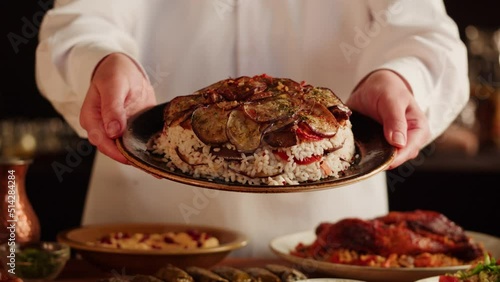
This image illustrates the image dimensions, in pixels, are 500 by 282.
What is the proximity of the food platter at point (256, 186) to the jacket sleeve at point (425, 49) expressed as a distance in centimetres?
37

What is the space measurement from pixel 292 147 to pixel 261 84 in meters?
0.18

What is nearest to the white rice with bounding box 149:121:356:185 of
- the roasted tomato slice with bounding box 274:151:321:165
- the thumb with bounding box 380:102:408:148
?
the roasted tomato slice with bounding box 274:151:321:165

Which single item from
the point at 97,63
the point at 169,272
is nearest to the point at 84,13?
the point at 97,63

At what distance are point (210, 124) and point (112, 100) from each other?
0.27m

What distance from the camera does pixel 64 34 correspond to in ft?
6.89

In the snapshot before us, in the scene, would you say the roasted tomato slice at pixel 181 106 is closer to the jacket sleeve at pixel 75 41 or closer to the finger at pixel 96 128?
the finger at pixel 96 128

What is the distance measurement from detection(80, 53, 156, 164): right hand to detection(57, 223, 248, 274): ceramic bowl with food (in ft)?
0.74

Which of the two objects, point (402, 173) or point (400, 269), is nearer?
point (400, 269)

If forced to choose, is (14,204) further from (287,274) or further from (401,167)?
(401,167)

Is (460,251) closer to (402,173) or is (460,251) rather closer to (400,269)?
(400,269)

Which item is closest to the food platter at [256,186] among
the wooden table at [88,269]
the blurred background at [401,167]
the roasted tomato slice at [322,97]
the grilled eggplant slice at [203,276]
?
the roasted tomato slice at [322,97]

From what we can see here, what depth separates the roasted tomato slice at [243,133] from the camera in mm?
1396

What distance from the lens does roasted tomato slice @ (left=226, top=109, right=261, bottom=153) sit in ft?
4.58

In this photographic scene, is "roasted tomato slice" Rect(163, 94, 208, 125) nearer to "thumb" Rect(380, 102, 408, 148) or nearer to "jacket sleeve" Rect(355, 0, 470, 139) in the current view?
"thumb" Rect(380, 102, 408, 148)
